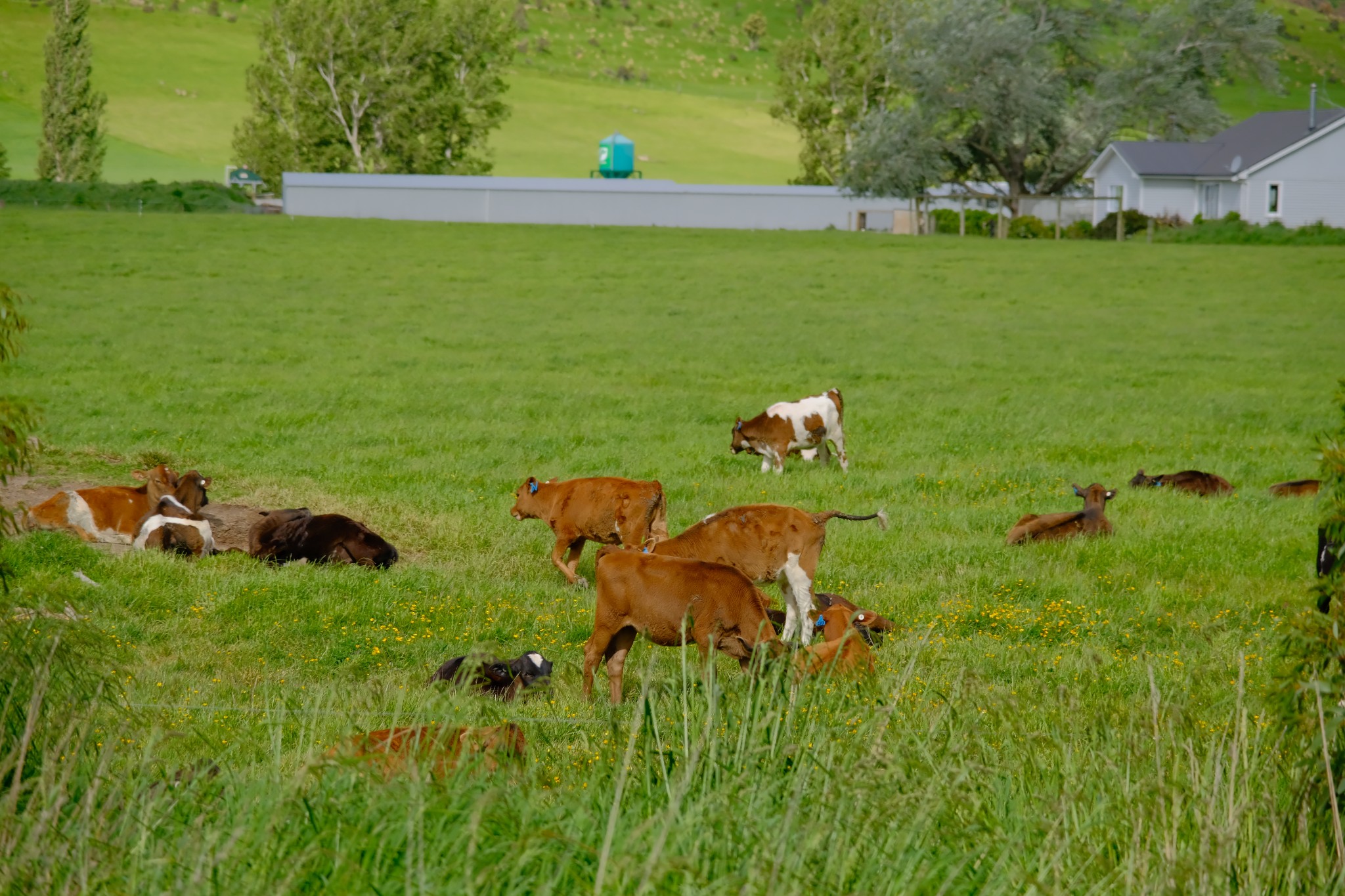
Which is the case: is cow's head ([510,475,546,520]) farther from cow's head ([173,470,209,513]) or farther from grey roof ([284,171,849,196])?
grey roof ([284,171,849,196])

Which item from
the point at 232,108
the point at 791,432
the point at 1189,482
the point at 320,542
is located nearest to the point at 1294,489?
the point at 1189,482

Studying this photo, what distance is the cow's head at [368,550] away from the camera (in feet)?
34.1

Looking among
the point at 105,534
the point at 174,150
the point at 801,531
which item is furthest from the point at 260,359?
the point at 174,150

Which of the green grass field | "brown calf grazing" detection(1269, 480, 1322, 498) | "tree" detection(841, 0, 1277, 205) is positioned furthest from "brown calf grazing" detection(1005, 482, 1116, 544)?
"tree" detection(841, 0, 1277, 205)

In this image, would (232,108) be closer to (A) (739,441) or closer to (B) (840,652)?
(A) (739,441)

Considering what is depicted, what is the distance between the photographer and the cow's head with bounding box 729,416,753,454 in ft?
48.9

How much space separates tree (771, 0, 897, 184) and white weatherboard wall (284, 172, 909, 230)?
22617 mm

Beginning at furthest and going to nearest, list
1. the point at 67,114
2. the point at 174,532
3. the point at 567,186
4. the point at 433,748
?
the point at 67,114 → the point at 567,186 → the point at 174,532 → the point at 433,748

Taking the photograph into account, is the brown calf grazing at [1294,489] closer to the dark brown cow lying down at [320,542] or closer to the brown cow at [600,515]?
the brown cow at [600,515]

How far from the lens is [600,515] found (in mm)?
10578

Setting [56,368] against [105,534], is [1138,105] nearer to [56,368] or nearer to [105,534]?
[56,368]

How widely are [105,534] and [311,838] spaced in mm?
8137

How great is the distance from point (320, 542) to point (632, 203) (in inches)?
2466

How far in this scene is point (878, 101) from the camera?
97.7 metres
